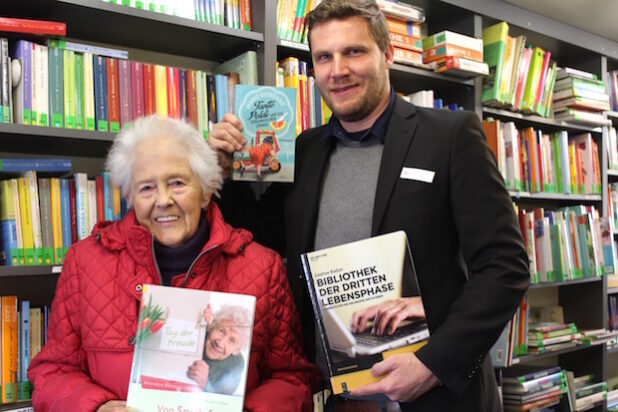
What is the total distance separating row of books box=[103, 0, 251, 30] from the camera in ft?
7.01

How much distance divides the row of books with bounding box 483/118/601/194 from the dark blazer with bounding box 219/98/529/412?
175 centimetres

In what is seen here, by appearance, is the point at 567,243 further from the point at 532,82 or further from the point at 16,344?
the point at 16,344

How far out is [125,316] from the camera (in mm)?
1503

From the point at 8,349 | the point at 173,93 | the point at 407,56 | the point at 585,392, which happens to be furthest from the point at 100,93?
the point at 585,392

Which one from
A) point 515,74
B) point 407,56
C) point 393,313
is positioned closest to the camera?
point 393,313

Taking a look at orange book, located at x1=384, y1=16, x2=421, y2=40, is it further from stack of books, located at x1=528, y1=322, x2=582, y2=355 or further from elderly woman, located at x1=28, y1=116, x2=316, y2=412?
stack of books, located at x1=528, y1=322, x2=582, y2=355

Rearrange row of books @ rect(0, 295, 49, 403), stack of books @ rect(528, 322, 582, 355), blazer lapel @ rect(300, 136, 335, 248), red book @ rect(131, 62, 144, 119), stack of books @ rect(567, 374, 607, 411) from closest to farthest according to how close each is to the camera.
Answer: blazer lapel @ rect(300, 136, 335, 248) → row of books @ rect(0, 295, 49, 403) → red book @ rect(131, 62, 144, 119) → stack of books @ rect(528, 322, 582, 355) → stack of books @ rect(567, 374, 607, 411)

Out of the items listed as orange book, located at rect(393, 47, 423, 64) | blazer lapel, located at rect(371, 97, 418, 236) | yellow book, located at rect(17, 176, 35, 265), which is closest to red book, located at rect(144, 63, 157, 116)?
yellow book, located at rect(17, 176, 35, 265)

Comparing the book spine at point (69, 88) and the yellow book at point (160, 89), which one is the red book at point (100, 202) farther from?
the yellow book at point (160, 89)

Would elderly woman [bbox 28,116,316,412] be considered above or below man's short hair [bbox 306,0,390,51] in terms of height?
below

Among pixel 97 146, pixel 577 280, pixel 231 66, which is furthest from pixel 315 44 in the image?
pixel 577 280

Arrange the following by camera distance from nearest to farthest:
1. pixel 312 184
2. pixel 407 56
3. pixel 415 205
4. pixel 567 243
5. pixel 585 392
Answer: pixel 415 205
pixel 312 184
pixel 407 56
pixel 567 243
pixel 585 392

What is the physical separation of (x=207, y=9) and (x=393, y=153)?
1.12 metres

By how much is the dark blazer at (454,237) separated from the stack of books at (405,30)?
50.7 inches
